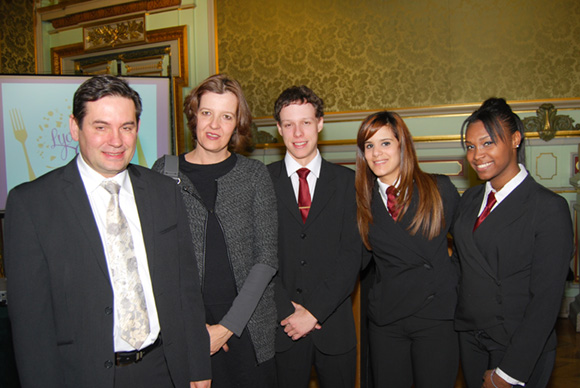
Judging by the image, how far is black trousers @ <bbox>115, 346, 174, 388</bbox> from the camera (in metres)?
1.26

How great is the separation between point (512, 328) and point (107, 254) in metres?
1.30

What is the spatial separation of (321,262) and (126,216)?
0.79 m

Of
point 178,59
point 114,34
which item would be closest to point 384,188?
point 178,59

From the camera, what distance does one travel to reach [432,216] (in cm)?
177

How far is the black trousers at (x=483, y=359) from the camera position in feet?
4.97

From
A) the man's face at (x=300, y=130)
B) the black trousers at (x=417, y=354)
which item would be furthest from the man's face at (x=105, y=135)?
the black trousers at (x=417, y=354)

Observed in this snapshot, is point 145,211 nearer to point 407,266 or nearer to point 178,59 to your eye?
point 407,266

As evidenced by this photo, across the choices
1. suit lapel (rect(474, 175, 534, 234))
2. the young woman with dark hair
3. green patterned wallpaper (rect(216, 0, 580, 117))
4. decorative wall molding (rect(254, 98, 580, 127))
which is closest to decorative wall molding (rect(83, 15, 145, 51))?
green patterned wallpaper (rect(216, 0, 580, 117))

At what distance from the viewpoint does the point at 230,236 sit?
162cm

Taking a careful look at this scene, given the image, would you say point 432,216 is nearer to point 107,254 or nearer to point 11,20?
point 107,254

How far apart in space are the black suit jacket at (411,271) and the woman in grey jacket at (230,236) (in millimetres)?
428

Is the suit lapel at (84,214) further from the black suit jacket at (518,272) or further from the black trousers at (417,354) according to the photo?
the black suit jacket at (518,272)

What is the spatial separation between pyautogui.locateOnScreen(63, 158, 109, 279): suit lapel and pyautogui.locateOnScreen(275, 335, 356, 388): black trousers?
0.86m

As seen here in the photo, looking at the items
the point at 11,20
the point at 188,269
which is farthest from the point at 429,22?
the point at 11,20
